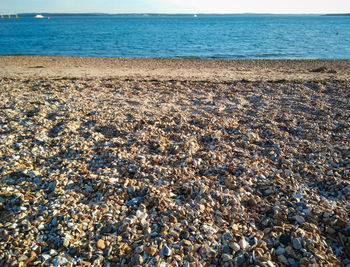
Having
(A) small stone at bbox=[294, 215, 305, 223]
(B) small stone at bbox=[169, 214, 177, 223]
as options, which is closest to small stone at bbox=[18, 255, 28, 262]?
(B) small stone at bbox=[169, 214, 177, 223]

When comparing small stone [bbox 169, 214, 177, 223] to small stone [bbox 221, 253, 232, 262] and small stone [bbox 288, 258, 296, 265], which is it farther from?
small stone [bbox 288, 258, 296, 265]

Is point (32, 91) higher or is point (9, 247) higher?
point (32, 91)

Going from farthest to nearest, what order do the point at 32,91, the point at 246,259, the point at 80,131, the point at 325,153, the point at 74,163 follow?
1. the point at 32,91
2. the point at 80,131
3. the point at 325,153
4. the point at 74,163
5. the point at 246,259

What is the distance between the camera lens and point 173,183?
4922 millimetres

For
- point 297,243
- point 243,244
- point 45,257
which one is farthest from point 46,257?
point 297,243

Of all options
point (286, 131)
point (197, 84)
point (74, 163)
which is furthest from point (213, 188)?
point (197, 84)

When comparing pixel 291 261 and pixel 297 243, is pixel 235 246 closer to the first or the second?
pixel 291 261

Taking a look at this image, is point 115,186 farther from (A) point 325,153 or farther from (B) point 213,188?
(A) point 325,153

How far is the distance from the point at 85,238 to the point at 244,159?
353 centimetres

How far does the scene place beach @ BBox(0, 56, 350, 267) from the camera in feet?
11.5

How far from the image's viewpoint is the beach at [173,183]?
3.51 metres

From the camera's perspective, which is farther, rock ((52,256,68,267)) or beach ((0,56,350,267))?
beach ((0,56,350,267))

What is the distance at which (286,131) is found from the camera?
7.14 metres

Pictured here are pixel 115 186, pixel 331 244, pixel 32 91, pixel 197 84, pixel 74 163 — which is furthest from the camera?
→ pixel 197 84
